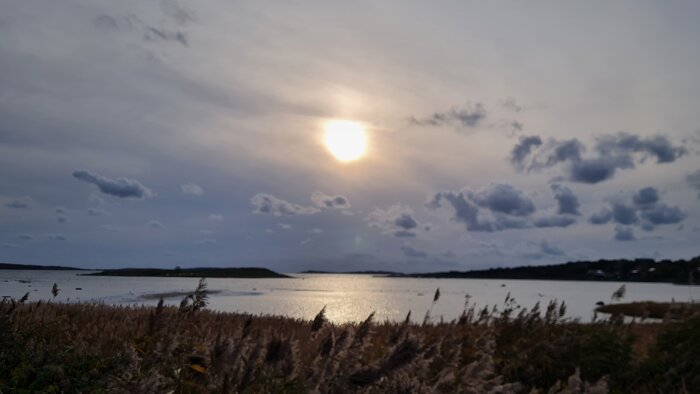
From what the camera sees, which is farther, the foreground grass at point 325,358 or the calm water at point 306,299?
the calm water at point 306,299

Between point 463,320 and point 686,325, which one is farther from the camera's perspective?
point 463,320

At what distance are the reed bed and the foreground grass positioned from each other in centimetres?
1

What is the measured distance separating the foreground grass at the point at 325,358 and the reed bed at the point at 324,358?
0.01 metres

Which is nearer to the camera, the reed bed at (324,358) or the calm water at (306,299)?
the reed bed at (324,358)

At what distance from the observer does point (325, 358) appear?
4281 mm

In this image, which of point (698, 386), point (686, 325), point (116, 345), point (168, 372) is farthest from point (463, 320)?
point (168, 372)

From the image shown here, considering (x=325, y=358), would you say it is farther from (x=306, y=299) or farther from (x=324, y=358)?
(x=306, y=299)

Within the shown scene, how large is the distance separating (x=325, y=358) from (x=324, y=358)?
2 centimetres

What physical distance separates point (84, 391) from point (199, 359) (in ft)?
3.73

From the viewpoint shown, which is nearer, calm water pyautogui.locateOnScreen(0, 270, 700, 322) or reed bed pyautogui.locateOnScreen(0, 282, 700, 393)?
reed bed pyautogui.locateOnScreen(0, 282, 700, 393)

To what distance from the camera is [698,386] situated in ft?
23.4

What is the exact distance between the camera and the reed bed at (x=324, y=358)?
11.6 ft

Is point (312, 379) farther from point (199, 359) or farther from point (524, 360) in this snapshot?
point (524, 360)

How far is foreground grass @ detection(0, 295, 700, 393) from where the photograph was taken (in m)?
3.53
